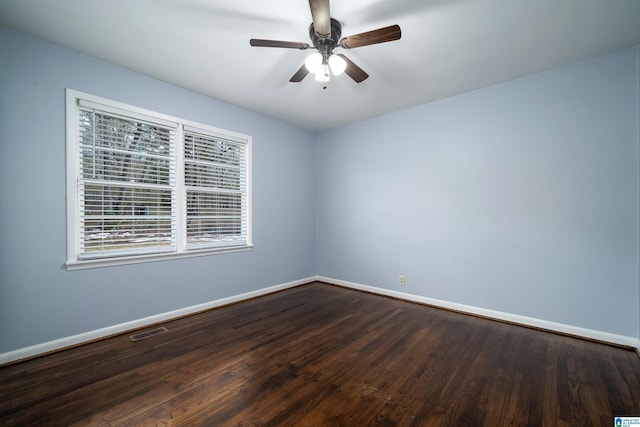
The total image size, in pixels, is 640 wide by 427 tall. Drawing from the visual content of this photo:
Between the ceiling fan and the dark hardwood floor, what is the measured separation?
244 cm

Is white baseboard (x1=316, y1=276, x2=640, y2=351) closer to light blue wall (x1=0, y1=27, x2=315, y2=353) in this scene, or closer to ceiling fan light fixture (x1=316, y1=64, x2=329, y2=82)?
light blue wall (x1=0, y1=27, x2=315, y2=353)

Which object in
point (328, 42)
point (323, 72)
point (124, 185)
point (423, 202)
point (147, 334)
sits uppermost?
point (328, 42)

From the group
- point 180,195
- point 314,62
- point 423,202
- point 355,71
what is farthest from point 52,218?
point 423,202

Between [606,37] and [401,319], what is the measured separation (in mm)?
3293

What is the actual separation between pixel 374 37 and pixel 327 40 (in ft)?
1.31

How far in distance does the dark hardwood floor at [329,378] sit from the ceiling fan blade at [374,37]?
2.50 m

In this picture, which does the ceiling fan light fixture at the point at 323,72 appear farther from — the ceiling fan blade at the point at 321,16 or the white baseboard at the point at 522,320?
the white baseboard at the point at 522,320

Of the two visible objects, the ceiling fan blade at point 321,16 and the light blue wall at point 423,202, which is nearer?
the ceiling fan blade at point 321,16

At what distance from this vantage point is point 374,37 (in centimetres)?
197

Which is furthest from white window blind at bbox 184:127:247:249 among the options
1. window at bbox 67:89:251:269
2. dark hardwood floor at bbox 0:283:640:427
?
dark hardwood floor at bbox 0:283:640:427

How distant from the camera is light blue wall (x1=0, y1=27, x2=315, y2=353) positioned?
229cm

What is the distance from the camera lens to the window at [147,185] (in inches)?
104

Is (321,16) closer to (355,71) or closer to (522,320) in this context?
(355,71)

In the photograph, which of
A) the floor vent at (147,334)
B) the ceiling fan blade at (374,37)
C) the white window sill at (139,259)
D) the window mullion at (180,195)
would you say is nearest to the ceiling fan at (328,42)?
the ceiling fan blade at (374,37)
